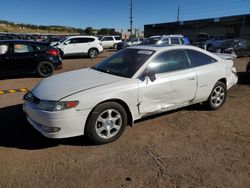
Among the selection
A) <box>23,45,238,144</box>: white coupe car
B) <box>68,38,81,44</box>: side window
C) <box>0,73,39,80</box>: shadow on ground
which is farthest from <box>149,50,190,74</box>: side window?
<box>68,38,81,44</box>: side window

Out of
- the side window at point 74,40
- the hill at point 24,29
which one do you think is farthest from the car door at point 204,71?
the hill at point 24,29

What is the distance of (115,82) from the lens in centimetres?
420

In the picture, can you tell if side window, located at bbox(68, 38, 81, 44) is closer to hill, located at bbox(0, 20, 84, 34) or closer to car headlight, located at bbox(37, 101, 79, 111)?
car headlight, located at bbox(37, 101, 79, 111)

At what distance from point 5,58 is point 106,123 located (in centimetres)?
703

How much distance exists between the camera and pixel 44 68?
10383 millimetres

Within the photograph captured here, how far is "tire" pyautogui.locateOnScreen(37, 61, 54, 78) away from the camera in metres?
10.2

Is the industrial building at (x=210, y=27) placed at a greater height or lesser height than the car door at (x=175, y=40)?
greater

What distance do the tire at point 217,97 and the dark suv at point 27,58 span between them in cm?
697

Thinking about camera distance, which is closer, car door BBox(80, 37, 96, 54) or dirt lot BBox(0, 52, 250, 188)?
dirt lot BBox(0, 52, 250, 188)

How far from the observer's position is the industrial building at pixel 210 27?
42.8 metres

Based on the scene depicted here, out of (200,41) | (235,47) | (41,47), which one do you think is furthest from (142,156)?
(200,41)

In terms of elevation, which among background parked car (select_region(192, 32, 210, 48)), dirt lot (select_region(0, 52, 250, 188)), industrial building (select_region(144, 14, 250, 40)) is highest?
industrial building (select_region(144, 14, 250, 40))

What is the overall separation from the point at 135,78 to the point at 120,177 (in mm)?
1731

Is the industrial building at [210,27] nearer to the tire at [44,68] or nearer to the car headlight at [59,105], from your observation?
the tire at [44,68]
